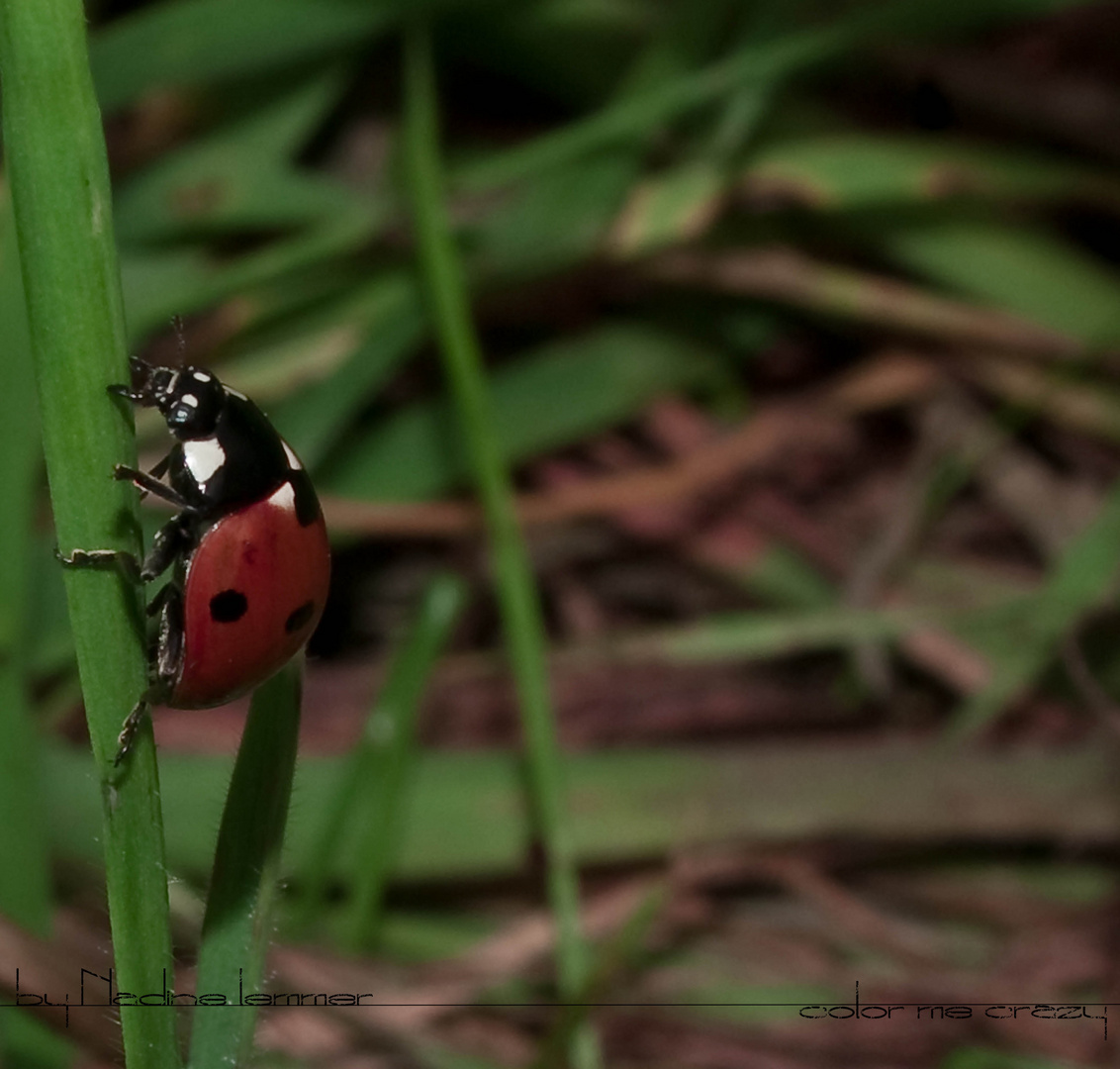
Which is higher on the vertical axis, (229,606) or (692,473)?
(692,473)

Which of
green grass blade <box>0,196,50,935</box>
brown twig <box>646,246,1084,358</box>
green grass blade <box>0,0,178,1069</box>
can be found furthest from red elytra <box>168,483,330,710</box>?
brown twig <box>646,246,1084,358</box>

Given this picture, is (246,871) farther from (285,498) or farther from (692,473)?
(692,473)

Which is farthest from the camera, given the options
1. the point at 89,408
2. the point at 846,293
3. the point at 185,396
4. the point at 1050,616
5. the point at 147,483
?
the point at 846,293

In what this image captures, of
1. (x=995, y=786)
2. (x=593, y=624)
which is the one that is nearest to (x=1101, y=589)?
(x=995, y=786)

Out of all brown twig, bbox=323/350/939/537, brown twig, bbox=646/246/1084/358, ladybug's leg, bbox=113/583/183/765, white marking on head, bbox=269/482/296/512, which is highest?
brown twig, bbox=646/246/1084/358

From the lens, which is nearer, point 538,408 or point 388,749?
point 388,749

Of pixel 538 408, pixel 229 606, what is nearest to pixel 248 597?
pixel 229 606

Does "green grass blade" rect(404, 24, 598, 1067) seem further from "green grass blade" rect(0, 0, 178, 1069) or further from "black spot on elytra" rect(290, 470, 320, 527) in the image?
"green grass blade" rect(0, 0, 178, 1069)
